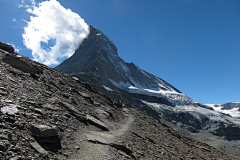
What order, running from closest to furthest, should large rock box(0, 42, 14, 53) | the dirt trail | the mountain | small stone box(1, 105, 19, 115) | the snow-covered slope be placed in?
1. small stone box(1, 105, 19, 115)
2. the dirt trail
3. large rock box(0, 42, 14, 53)
4. the mountain
5. the snow-covered slope

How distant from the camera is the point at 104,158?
25.8 ft

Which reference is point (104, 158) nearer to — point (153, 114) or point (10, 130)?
point (10, 130)

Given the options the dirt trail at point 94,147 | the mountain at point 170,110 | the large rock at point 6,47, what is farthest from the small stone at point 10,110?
the mountain at point 170,110

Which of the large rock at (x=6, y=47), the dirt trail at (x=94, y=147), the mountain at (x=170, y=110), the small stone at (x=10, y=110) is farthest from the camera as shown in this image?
the mountain at (x=170, y=110)

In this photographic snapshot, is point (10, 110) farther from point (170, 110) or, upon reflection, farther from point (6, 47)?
point (170, 110)

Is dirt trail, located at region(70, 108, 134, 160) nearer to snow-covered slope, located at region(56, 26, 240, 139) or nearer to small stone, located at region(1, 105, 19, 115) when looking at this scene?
small stone, located at region(1, 105, 19, 115)

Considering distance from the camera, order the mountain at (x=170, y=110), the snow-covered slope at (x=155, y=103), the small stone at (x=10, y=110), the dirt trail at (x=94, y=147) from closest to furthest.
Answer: the small stone at (x=10, y=110), the dirt trail at (x=94, y=147), the mountain at (x=170, y=110), the snow-covered slope at (x=155, y=103)

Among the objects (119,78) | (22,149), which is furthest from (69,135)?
(119,78)

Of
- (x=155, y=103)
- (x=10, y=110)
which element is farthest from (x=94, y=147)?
(x=155, y=103)

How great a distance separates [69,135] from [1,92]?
185 inches

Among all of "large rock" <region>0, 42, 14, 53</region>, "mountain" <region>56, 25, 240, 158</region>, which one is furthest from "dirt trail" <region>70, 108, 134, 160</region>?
"mountain" <region>56, 25, 240, 158</region>

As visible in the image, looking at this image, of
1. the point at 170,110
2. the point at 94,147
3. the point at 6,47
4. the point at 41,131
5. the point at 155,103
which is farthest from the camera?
the point at 155,103

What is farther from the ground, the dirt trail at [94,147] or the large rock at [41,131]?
the large rock at [41,131]

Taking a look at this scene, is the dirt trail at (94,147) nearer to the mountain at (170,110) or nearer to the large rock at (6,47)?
the large rock at (6,47)
